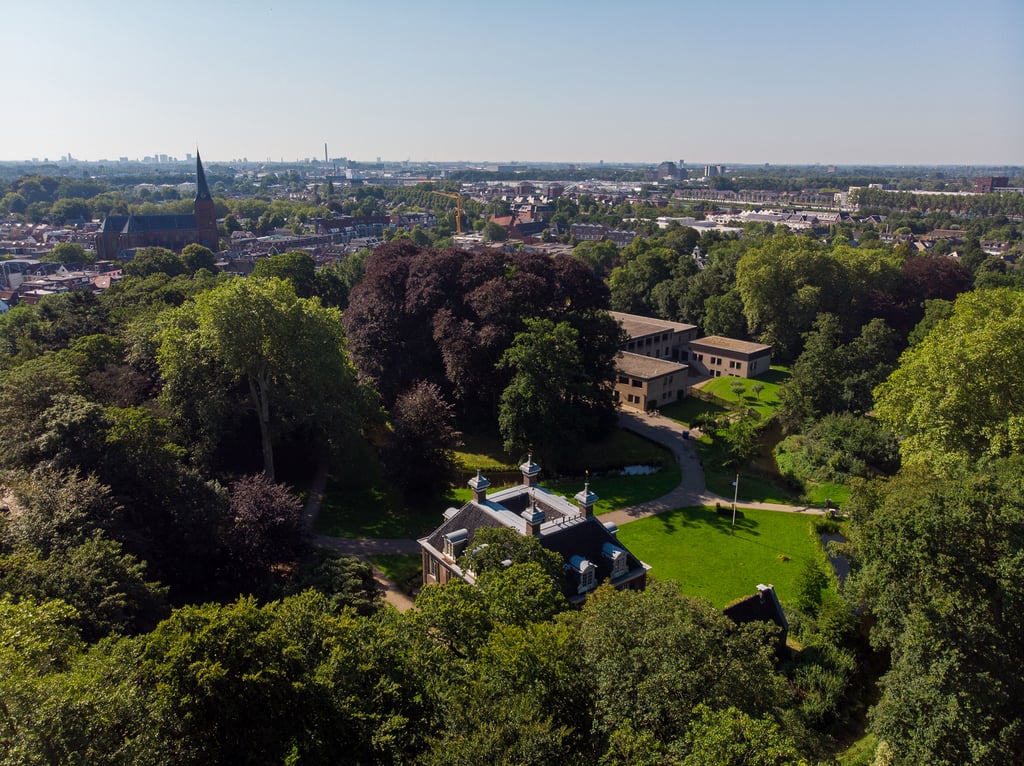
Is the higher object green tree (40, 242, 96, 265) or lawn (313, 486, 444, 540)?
green tree (40, 242, 96, 265)

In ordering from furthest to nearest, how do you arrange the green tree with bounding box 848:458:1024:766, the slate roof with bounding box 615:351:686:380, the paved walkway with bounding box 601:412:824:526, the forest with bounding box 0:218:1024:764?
the slate roof with bounding box 615:351:686:380 < the paved walkway with bounding box 601:412:824:526 < the green tree with bounding box 848:458:1024:766 < the forest with bounding box 0:218:1024:764

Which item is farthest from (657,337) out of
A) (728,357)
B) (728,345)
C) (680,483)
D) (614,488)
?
(614,488)

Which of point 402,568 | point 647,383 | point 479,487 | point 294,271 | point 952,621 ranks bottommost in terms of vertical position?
point 402,568

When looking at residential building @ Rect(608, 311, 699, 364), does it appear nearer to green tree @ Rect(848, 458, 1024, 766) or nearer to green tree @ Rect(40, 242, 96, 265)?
green tree @ Rect(848, 458, 1024, 766)

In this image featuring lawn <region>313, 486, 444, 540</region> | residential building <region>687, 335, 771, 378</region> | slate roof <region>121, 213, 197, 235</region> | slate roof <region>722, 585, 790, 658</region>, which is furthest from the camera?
slate roof <region>121, 213, 197, 235</region>

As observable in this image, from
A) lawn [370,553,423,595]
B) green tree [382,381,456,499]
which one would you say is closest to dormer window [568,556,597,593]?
lawn [370,553,423,595]

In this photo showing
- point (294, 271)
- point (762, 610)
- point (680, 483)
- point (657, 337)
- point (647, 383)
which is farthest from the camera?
point (294, 271)

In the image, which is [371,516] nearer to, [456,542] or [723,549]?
[456,542]
